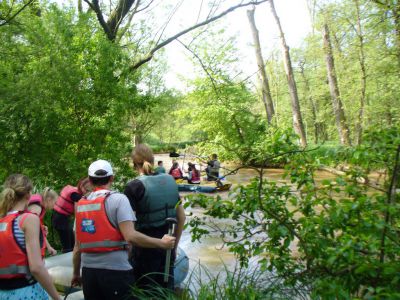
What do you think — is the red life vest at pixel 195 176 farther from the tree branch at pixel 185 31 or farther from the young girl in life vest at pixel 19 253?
the young girl in life vest at pixel 19 253

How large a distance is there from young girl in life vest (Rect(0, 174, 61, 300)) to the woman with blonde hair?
2.85 feet

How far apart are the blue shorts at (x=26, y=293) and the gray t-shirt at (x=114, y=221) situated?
35 cm

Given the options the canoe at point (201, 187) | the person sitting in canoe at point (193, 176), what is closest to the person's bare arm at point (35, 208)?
the canoe at point (201, 187)

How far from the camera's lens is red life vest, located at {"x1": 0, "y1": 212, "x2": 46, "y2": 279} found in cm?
262

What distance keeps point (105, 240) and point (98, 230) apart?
0.09 metres

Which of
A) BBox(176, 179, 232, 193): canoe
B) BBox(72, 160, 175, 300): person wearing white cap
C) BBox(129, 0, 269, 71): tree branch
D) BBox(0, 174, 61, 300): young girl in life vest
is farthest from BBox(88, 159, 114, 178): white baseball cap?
BBox(176, 179, 232, 193): canoe

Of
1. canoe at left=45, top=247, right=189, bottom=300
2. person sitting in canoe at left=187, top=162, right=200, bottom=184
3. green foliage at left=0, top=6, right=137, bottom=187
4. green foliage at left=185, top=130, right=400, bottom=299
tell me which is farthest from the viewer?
person sitting in canoe at left=187, top=162, right=200, bottom=184

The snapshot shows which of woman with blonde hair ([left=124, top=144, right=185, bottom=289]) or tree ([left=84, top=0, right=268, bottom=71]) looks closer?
woman with blonde hair ([left=124, top=144, right=185, bottom=289])

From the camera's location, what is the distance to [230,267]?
275 inches

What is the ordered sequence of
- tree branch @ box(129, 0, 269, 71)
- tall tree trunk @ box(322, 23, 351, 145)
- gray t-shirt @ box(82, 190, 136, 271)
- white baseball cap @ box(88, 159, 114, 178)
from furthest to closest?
1. tall tree trunk @ box(322, 23, 351, 145)
2. tree branch @ box(129, 0, 269, 71)
3. white baseball cap @ box(88, 159, 114, 178)
4. gray t-shirt @ box(82, 190, 136, 271)

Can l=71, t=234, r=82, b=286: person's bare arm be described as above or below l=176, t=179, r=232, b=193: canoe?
above

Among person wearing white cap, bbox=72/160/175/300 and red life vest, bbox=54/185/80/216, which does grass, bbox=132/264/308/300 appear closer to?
person wearing white cap, bbox=72/160/175/300

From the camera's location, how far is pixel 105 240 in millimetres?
2850

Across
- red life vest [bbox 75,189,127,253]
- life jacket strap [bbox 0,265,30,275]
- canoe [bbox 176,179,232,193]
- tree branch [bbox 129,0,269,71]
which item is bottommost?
canoe [bbox 176,179,232,193]
